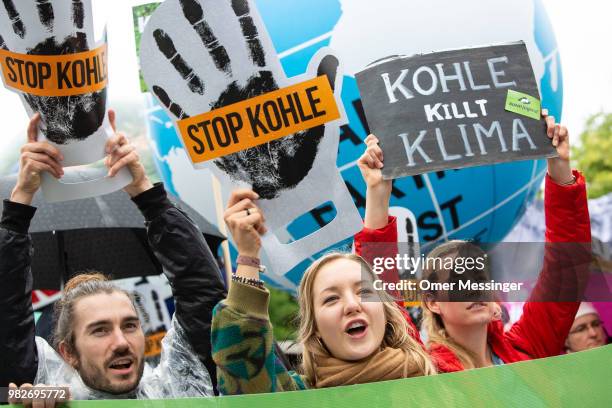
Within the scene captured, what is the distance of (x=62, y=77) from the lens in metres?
2.39

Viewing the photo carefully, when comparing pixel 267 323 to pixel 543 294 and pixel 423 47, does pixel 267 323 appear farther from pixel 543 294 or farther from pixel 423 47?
pixel 423 47

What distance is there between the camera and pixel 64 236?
508cm

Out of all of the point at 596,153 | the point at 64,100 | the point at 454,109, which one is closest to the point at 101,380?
the point at 64,100

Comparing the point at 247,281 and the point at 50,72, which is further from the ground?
the point at 50,72

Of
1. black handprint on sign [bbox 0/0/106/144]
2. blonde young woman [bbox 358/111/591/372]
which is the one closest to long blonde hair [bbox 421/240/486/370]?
blonde young woman [bbox 358/111/591/372]

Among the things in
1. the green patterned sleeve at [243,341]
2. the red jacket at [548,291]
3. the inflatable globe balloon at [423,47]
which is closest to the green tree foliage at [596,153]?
the inflatable globe balloon at [423,47]

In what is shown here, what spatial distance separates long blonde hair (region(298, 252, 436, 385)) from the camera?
7.47ft

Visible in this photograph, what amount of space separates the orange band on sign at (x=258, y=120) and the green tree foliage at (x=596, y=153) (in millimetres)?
16557

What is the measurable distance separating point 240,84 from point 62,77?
45 cm

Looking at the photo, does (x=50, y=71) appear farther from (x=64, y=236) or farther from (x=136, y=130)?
(x=136, y=130)

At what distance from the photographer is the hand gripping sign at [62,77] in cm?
237

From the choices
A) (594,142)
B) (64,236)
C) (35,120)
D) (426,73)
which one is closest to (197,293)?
(35,120)

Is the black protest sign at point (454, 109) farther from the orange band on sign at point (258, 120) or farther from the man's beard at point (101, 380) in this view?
the man's beard at point (101, 380)

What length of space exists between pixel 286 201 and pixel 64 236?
9.54 ft
